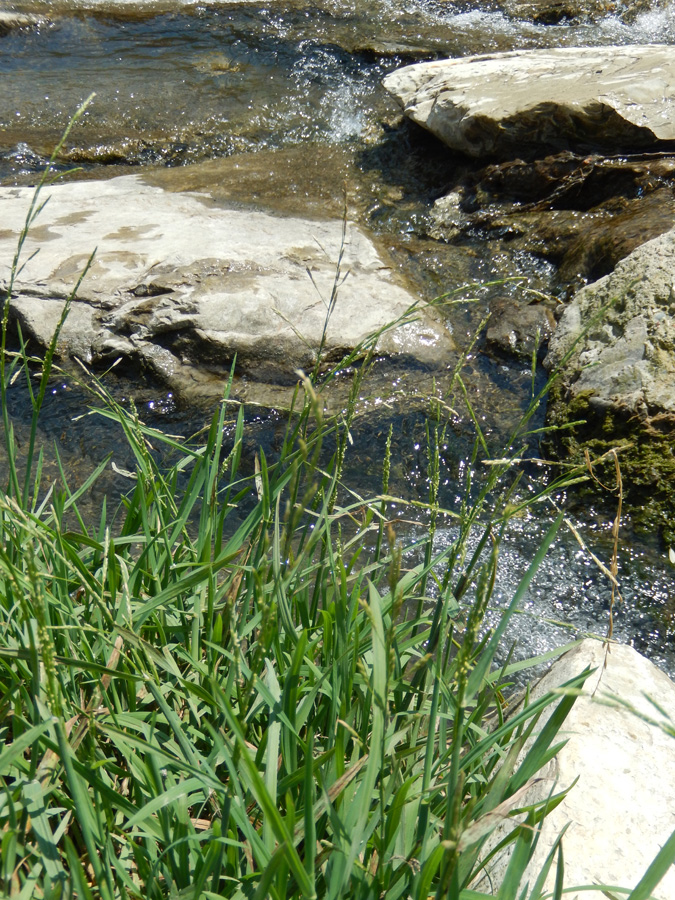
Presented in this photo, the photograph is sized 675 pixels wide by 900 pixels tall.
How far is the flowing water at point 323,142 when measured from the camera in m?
3.47

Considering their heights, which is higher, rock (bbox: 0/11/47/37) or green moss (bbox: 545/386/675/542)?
rock (bbox: 0/11/47/37)

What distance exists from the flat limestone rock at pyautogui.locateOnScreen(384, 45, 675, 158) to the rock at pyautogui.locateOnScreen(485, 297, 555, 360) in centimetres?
207

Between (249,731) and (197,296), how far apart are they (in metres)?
3.17

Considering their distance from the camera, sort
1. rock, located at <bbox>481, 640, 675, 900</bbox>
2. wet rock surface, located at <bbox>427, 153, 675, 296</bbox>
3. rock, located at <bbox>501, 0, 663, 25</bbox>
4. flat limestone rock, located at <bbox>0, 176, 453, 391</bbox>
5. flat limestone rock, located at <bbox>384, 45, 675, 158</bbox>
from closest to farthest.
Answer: rock, located at <bbox>481, 640, 675, 900</bbox> → flat limestone rock, located at <bbox>0, 176, 453, 391</bbox> → wet rock surface, located at <bbox>427, 153, 675, 296</bbox> → flat limestone rock, located at <bbox>384, 45, 675, 158</bbox> → rock, located at <bbox>501, 0, 663, 25</bbox>

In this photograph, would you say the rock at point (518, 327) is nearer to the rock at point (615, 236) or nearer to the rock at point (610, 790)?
the rock at point (615, 236)

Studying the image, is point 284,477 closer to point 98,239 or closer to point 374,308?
point 374,308

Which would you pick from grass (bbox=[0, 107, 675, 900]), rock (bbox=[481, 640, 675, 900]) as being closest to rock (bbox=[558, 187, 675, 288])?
rock (bbox=[481, 640, 675, 900])

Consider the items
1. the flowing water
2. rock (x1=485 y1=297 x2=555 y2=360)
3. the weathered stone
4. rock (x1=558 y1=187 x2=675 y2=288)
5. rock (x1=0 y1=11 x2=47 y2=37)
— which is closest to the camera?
the flowing water

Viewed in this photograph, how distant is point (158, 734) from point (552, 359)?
3.17 meters

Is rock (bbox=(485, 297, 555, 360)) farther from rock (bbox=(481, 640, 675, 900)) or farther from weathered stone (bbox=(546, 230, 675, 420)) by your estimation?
rock (bbox=(481, 640, 675, 900))

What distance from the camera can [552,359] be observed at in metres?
4.11

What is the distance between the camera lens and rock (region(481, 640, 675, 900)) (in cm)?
155

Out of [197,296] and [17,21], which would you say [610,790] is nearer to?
[197,296]

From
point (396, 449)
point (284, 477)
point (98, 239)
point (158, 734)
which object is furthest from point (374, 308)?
point (158, 734)
